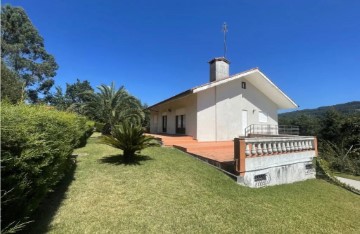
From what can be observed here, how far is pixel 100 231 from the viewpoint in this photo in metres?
3.96

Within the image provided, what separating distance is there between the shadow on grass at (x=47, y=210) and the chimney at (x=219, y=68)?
15621 mm

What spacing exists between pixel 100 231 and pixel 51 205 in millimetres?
1530

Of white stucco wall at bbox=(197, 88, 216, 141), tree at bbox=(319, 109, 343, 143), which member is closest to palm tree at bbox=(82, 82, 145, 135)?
white stucco wall at bbox=(197, 88, 216, 141)

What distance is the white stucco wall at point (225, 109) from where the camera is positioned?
17.0 meters

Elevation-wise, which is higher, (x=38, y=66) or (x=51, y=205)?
(x=38, y=66)

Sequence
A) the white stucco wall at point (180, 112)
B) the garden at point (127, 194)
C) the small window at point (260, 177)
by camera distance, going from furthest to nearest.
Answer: the white stucco wall at point (180, 112) < the small window at point (260, 177) < the garden at point (127, 194)

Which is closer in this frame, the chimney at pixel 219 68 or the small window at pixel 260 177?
the small window at pixel 260 177

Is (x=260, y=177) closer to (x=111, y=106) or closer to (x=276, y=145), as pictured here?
(x=276, y=145)

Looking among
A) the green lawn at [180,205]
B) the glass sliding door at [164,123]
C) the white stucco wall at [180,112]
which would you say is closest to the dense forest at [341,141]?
the green lawn at [180,205]

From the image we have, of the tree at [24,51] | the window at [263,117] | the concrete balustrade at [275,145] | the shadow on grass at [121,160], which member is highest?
the tree at [24,51]

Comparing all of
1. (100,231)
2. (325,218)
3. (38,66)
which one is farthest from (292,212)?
(38,66)

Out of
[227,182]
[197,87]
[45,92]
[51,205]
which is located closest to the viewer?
[51,205]

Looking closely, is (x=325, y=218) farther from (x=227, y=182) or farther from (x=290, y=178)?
(x=290, y=178)

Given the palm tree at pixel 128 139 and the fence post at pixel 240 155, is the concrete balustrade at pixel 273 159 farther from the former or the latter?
the palm tree at pixel 128 139
